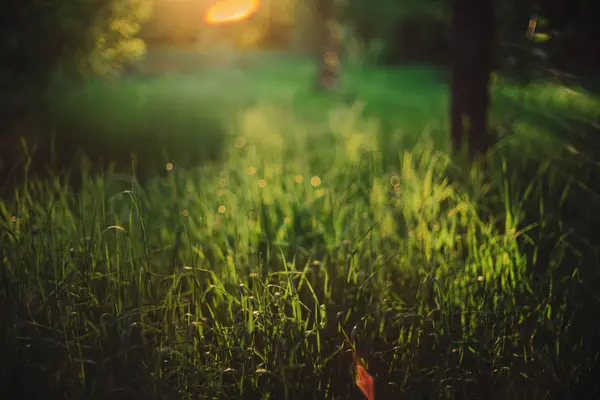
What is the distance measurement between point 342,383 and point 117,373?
956 millimetres

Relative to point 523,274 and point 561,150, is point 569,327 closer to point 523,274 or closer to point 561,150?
point 523,274

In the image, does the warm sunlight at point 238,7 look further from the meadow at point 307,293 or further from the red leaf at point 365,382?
the red leaf at point 365,382

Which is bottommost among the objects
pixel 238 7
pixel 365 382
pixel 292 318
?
pixel 365 382

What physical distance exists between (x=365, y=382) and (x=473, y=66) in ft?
9.93

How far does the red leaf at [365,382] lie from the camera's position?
2.54 meters

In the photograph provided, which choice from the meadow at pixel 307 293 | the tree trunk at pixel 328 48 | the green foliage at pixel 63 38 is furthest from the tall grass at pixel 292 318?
the tree trunk at pixel 328 48

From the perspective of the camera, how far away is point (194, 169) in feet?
19.2

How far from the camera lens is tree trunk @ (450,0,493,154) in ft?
15.2

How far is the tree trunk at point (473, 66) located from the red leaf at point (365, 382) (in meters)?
2.58

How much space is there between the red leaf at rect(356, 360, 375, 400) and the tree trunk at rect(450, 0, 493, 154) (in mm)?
2577

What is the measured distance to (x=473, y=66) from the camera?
4.70m

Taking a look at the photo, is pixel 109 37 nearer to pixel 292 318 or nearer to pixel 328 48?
pixel 292 318

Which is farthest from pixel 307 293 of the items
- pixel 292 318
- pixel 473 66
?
pixel 473 66

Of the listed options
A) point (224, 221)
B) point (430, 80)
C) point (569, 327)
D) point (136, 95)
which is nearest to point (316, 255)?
point (224, 221)
